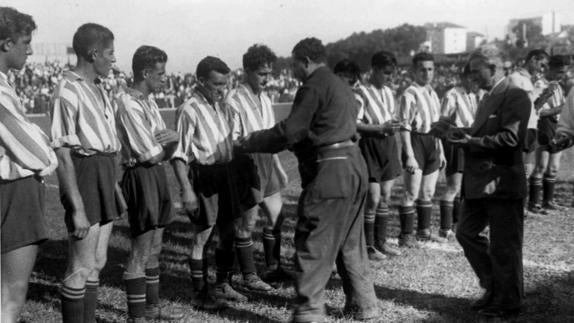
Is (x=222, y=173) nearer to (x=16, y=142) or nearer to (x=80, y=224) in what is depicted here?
(x=80, y=224)

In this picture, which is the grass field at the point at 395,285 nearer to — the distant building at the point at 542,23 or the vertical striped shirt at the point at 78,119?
the vertical striped shirt at the point at 78,119

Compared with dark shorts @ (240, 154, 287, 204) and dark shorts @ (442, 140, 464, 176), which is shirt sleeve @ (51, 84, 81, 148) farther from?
dark shorts @ (442, 140, 464, 176)

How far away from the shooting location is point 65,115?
408cm

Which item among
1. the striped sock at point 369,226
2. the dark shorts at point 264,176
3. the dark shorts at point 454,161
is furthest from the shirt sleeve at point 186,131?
the dark shorts at point 454,161

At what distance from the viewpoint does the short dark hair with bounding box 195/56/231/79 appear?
18.1 feet

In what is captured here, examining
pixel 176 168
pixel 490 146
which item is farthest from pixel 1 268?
pixel 490 146

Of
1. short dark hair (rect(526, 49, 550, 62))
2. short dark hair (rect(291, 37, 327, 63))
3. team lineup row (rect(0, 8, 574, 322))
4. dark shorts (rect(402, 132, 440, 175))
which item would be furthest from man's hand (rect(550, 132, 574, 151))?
short dark hair (rect(526, 49, 550, 62))

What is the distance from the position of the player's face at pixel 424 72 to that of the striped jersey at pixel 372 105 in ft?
2.14

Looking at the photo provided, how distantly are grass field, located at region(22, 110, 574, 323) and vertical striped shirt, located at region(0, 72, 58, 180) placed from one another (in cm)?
220

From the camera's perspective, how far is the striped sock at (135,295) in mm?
4938

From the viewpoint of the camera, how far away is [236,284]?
6.29m

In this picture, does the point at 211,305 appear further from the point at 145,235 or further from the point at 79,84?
the point at 79,84

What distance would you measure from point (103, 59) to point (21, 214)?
1.31 meters

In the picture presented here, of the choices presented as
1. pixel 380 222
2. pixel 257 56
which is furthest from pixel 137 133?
pixel 380 222
